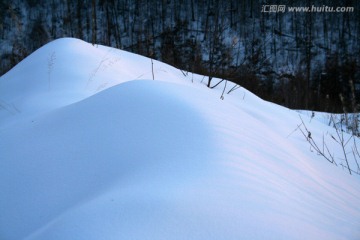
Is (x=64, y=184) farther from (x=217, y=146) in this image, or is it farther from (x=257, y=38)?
(x=257, y=38)

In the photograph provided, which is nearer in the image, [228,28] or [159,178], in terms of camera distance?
[159,178]

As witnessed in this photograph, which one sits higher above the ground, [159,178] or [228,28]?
[228,28]

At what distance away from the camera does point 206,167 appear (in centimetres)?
104

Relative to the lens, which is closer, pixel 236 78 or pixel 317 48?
pixel 236 78

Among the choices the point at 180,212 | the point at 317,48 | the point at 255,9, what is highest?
the point at 255,9

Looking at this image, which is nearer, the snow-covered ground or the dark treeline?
the snow-covered ground

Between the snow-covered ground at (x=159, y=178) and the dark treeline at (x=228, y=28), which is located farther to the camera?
the dark treeline at (x=228, y=28)

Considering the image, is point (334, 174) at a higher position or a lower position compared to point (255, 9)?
lower

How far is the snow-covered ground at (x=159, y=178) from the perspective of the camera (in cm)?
81

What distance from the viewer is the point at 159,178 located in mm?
982

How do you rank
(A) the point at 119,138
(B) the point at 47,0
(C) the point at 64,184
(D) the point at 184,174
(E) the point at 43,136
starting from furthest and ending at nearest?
(B) the point at 47,0, (E) the point at 43,136, (A) the point at 119,138, (C) the point at 64,184, (D) the point at 184,174

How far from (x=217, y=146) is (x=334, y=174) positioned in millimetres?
953

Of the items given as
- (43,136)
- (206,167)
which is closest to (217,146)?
(206,167)

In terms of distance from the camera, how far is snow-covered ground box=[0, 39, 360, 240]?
0.81 meters
